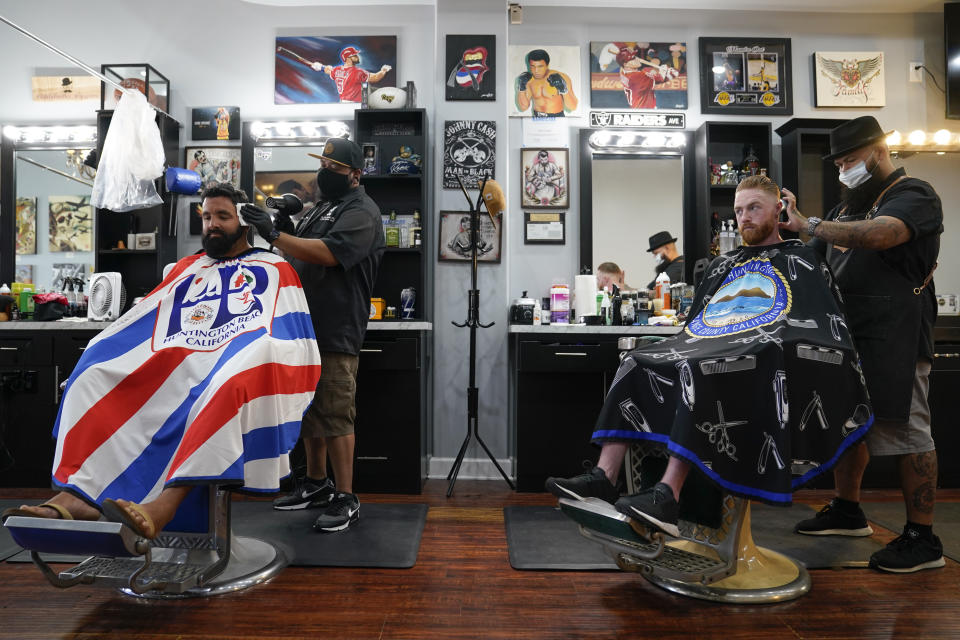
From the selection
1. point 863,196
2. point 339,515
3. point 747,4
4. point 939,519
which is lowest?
point 939,519

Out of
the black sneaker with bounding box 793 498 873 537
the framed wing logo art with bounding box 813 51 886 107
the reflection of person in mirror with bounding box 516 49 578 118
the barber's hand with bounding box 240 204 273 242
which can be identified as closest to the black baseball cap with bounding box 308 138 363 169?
the barber's hand with bounding box 240 204 273 242

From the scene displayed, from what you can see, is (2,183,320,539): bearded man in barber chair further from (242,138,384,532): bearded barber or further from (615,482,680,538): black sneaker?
(615,482,680,538): black sneaker

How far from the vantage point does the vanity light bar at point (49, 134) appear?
12.8 feet

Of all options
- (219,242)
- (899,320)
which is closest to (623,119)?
(899,320)

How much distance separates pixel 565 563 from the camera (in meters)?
2.08

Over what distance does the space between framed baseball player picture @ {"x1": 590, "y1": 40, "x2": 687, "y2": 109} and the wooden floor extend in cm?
282

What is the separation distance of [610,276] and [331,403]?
1.95 meters

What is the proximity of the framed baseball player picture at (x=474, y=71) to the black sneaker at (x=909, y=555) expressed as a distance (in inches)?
113

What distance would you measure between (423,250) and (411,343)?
64 cm

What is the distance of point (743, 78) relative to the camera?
3.72 metres

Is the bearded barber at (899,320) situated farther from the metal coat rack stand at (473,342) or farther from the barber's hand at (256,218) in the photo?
the barber's hand at (256,218)

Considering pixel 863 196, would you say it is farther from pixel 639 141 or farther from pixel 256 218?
pixel 256 218

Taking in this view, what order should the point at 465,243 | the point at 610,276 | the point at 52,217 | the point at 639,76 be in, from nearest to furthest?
the point at 465,243, the point at 610,276, the point at 639,76, the point at 52,217

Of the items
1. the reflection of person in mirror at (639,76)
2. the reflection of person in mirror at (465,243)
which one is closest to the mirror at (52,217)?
the reflection of person in mirror at (465,243)
